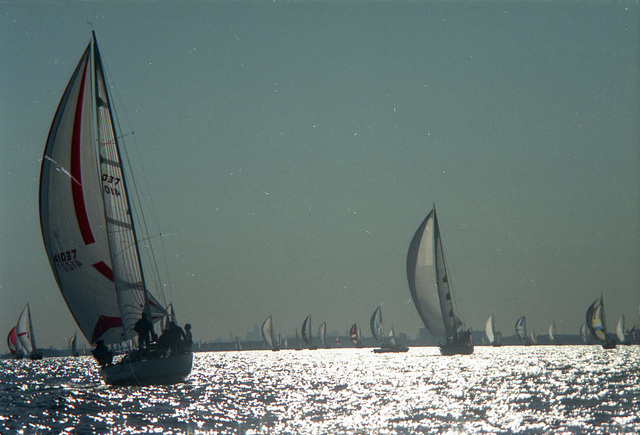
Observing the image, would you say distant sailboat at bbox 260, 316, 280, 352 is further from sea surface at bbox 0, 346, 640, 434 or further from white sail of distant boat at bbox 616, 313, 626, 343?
sea surface at bbox 0, 346, 640, 434

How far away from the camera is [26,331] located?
10812 centimetres

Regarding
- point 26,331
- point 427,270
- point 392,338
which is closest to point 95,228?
point 427,270

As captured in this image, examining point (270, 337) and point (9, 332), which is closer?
point (9, 332)

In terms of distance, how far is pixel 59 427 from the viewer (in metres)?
22.8

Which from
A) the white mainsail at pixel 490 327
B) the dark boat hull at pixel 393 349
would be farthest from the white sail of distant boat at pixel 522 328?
the dark boat hull at pixel 393 349

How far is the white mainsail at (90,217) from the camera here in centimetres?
3419

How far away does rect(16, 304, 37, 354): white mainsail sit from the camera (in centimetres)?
10594

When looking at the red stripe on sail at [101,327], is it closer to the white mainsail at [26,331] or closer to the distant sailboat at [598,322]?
the white mainsail at [26,331]

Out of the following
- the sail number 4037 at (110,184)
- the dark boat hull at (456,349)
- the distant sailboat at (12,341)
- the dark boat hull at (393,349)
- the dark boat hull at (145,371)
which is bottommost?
the dark boat hull at (393,349)

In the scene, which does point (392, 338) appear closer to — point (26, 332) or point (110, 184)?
point (26, 332)

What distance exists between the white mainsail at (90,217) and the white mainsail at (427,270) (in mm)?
36942

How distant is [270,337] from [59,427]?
145590 millimetres

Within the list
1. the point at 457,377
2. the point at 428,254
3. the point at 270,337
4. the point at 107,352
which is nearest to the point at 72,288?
the point at 107,352

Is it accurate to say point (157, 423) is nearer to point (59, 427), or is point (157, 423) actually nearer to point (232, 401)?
point (59, 427)
